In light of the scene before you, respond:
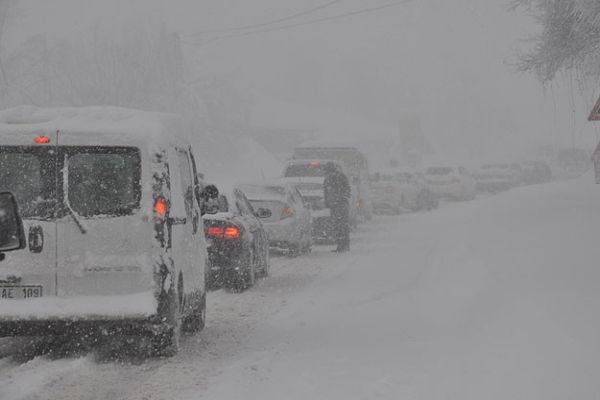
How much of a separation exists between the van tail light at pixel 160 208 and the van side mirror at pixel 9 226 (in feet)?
12.5

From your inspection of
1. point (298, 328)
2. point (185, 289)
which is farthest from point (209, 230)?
point (185, 289)

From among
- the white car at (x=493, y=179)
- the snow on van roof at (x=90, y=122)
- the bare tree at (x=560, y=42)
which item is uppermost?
the bare tree at (x=560, y=42)

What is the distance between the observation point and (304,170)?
23.7 m

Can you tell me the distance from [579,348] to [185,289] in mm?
3346

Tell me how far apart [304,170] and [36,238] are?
1633 cm

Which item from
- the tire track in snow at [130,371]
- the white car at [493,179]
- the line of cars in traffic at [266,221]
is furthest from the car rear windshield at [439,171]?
the tire track in snow at [130,371]

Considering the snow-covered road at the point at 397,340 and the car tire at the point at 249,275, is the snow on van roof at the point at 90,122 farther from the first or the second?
the car tire at the point at 249,275

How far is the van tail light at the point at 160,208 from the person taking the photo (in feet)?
25.2

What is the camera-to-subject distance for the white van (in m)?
7.55

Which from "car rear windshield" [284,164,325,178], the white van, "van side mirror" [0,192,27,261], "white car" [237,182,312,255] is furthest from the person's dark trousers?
"van side mirror" [0,192,27,261]

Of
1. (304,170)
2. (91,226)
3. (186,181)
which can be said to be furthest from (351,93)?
(91,226)

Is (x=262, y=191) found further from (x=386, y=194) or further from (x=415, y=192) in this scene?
(x=415, y=192)

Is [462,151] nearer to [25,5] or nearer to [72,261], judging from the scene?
[25,5]

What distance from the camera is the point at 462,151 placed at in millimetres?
118125
